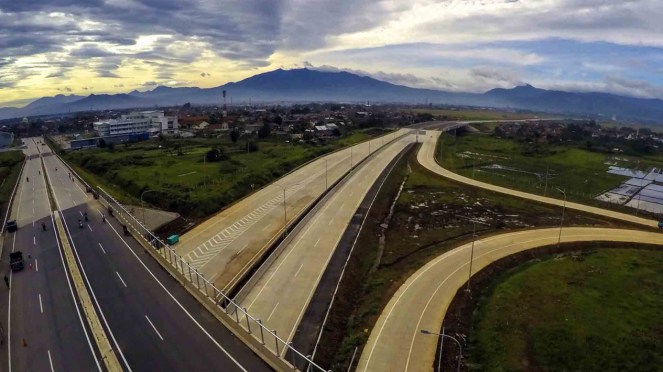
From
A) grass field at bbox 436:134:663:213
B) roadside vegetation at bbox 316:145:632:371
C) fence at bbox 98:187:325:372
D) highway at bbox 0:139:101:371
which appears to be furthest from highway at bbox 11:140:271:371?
grass field at bbox 436:134:663:213

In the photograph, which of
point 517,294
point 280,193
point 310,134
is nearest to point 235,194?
point 280,193

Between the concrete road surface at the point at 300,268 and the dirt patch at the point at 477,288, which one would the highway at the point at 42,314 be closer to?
the concrete road surface at the point at 300,268

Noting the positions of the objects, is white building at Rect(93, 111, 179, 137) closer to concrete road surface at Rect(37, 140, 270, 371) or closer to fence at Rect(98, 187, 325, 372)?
fence at Rect(98, 187, 325, 372)

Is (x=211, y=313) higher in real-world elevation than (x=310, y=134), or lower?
lower

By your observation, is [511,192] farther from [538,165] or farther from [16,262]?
[16,262]

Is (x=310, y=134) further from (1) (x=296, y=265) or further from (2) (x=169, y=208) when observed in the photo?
(1) (x=296, y=265)

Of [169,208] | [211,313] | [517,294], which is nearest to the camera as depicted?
[211,313]
